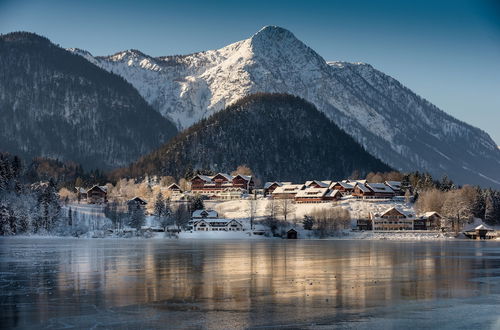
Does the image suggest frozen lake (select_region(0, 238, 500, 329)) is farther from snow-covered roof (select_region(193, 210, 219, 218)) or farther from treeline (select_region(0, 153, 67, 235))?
snow-covered roof (select_region(193, 210, 219, 218))

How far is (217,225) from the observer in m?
182

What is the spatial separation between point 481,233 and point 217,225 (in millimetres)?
67555

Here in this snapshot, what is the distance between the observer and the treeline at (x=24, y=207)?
5886 inches

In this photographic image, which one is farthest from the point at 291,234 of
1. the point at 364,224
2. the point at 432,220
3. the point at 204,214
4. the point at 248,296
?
the point at 248,296

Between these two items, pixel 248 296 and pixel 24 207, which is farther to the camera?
pixel 24 207

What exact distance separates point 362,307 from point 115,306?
42.6 feet

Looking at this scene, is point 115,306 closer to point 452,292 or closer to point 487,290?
point 452,292

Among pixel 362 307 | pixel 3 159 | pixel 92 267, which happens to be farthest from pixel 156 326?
pixel 3 159

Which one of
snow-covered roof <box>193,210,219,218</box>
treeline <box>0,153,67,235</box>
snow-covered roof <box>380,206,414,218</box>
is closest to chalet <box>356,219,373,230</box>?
snow-covered roof <box>380,206,414,218</box>

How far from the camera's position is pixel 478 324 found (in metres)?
30.9

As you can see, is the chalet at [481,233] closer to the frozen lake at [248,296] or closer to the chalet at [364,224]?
the chalet at [364,224]

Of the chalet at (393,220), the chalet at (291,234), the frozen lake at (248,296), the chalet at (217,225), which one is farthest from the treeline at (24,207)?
the frozen lake at (248,296)

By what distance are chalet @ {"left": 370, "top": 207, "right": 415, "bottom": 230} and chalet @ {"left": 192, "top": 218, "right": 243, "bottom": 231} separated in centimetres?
3592

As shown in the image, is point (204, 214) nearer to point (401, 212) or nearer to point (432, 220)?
point (401, 212)
